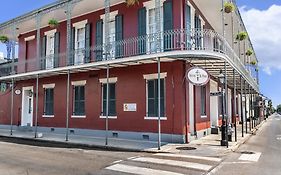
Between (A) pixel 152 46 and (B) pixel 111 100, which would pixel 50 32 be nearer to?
(B) pixel 111 100

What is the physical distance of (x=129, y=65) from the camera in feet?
49.5

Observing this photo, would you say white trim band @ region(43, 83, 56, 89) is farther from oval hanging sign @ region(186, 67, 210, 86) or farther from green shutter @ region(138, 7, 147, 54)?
oval hanging sign @ region(186, 67, 210, 86)

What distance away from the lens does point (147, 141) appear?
548 inches

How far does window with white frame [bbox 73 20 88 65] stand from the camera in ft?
58.0

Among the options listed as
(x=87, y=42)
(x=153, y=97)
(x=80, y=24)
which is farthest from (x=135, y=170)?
(x=80, y=24)

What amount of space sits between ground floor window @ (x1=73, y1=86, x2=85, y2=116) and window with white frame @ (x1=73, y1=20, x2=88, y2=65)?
5.20ft

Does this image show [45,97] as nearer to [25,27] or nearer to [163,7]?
[25,27]

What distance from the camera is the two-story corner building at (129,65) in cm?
1360

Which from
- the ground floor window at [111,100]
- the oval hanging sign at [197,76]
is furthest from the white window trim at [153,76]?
the ground floor window at [111,100]

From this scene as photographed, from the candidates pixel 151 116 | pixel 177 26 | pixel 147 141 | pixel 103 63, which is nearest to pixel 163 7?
pixel 177 26

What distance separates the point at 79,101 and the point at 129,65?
13.9ft

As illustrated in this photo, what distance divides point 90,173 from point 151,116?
6.78 meters

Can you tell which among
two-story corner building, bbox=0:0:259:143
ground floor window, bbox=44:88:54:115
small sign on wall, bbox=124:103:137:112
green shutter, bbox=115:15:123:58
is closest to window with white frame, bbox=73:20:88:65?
two-story corner building, bbox=0:0:259:143

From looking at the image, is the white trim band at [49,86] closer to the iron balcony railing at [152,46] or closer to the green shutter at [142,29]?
the iron balcony railing at [152,46]
